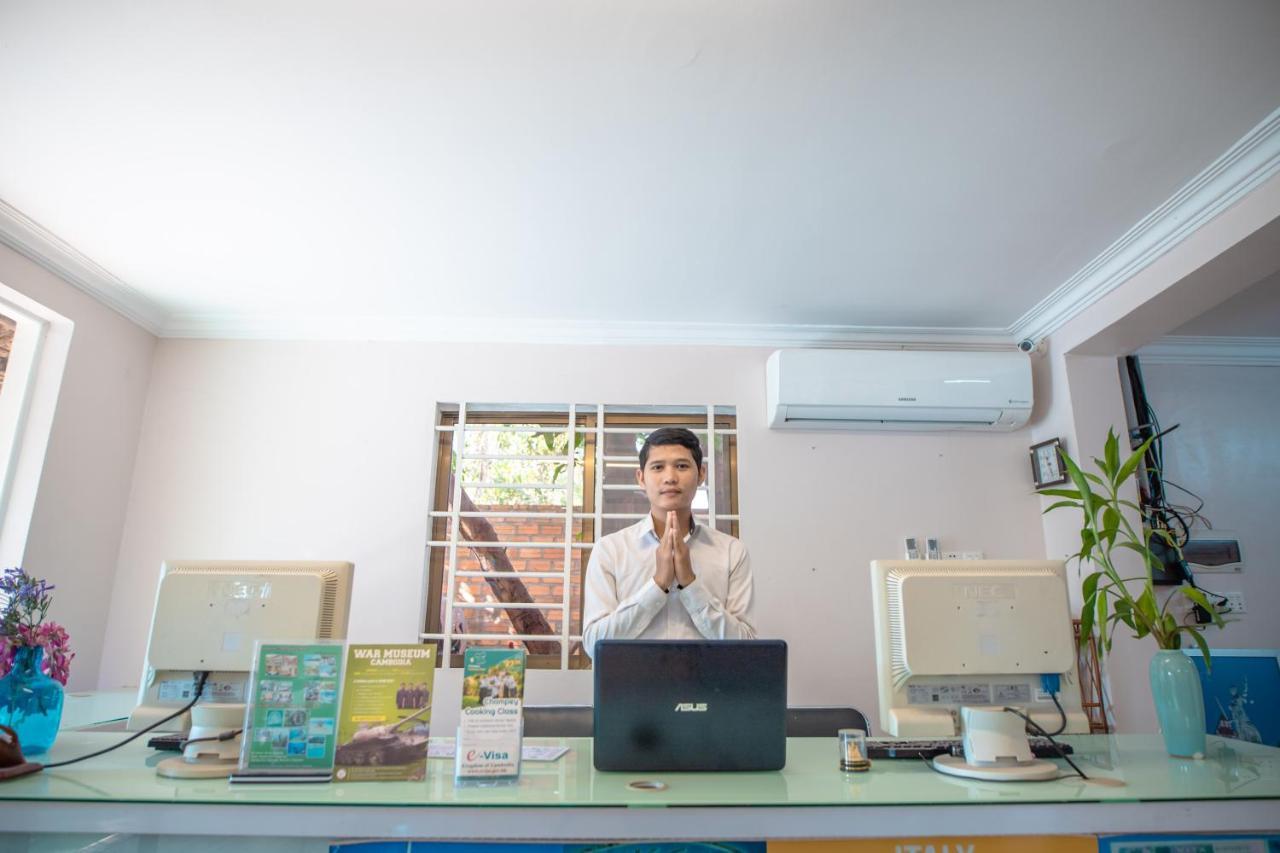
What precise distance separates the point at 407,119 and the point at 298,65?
346mm

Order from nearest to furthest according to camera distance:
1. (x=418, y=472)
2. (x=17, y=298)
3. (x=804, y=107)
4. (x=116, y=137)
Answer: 1. (x=804, y=107)
2. (x=116, y=137)
3. (x=17, y=298)
4. (x=418, y=472)

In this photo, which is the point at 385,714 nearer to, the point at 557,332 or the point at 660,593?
the point at 660,593

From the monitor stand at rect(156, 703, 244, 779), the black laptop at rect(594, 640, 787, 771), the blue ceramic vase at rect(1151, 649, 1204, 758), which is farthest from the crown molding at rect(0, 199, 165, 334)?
the blue ceramic vase at rect(1151, 649, 1204, 758)

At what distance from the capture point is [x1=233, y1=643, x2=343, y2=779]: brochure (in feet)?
4.45

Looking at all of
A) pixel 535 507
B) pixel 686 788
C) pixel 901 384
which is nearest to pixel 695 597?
pixel 686 788

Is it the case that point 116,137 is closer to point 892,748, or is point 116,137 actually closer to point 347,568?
point 347,568

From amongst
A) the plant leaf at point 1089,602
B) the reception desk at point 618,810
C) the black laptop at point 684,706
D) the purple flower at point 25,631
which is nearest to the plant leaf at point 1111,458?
the plant leaf at point 1089,602

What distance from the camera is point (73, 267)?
327 centimetres

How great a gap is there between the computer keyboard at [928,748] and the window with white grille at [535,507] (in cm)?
218

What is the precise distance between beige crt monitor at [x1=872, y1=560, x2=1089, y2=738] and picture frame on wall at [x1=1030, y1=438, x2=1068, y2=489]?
218 centimetres

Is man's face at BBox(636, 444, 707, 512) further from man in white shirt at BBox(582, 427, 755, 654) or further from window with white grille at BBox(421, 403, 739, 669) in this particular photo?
window with white grille at BBox(421, 403, 739, 669)

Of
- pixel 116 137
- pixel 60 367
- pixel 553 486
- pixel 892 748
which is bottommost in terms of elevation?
pixel 892 748

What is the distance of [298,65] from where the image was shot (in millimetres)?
2143

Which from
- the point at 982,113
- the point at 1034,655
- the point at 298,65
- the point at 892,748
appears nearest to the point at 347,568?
the point at 892,748
